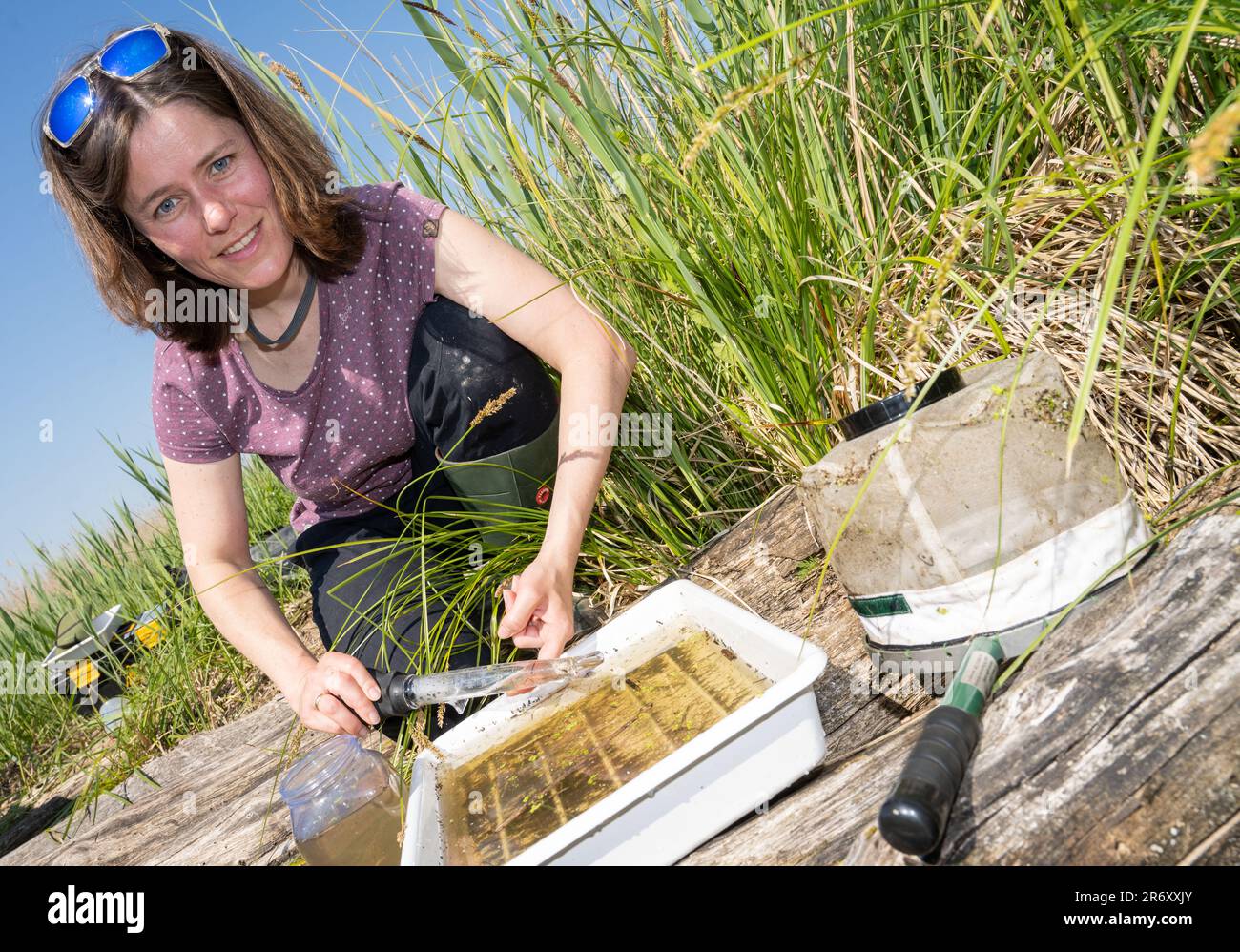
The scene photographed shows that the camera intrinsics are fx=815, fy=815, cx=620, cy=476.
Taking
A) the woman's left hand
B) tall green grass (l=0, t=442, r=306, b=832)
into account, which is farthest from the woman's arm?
tall green grass (l=0, t=442, r=306, b=832)

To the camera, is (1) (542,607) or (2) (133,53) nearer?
(1) (542,607)

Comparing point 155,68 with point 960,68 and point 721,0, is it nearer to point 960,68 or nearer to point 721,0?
point 721,0

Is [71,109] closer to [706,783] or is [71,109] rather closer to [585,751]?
[585,751]

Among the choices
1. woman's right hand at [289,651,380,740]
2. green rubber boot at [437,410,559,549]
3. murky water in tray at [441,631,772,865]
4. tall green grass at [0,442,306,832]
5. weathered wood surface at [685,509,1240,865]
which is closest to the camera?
weathered wood surface at [685,509,1240,865]

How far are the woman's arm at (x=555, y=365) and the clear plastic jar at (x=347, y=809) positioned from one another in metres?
0.42

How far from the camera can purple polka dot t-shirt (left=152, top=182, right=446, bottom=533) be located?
209 cm

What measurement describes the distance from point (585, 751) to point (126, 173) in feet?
5.26

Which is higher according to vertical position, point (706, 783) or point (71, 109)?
point (71, 109)

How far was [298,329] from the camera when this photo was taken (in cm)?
207

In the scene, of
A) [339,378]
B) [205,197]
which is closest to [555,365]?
[339,378]

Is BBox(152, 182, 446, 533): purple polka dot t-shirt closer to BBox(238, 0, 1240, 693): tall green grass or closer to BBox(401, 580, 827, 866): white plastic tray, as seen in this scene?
BBox(238, 0, 1240, 693): tall green grass

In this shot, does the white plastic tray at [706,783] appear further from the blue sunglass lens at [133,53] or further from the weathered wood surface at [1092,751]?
the blue sunglass lens at [133,53]

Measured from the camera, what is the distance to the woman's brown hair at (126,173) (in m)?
1.80

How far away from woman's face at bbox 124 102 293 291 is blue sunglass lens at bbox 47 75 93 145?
0.13 m
